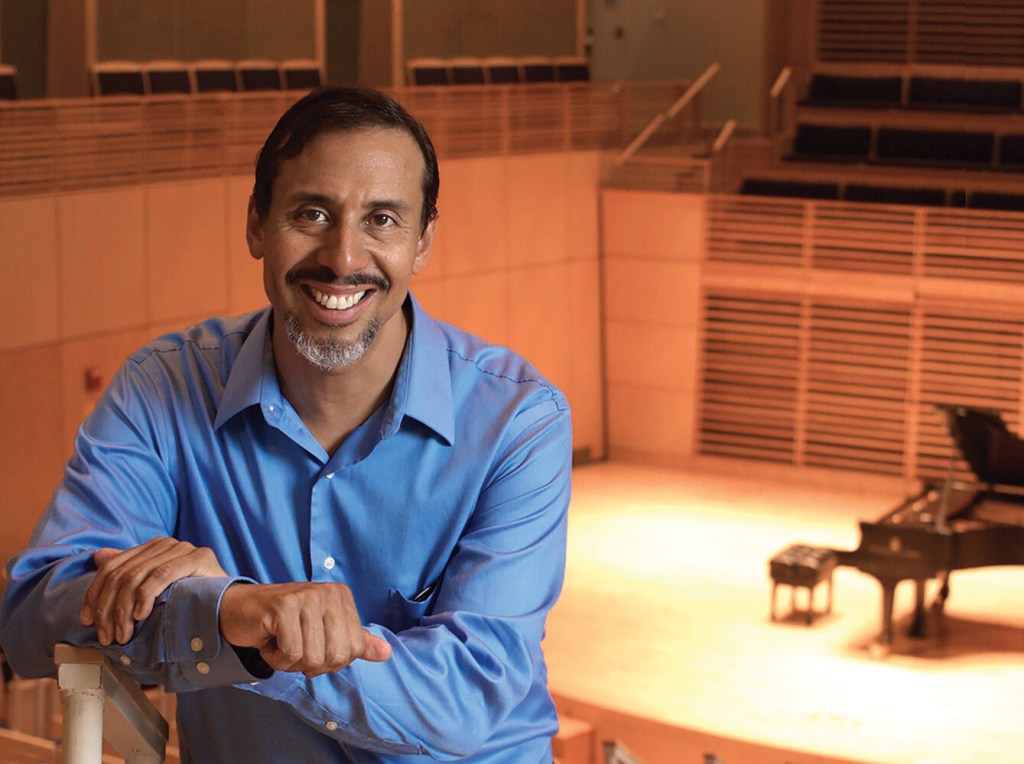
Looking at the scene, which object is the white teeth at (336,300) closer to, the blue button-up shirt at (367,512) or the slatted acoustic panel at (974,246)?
the blue button-up shirt at (367,512)

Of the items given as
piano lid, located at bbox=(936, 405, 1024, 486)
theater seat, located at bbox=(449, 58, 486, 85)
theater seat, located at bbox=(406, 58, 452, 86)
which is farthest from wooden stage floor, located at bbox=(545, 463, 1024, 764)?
theater seat, located at bbox=(449, 58, 486, 85)

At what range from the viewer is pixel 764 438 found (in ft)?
37.3

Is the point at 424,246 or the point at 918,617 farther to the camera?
the point at 918,617

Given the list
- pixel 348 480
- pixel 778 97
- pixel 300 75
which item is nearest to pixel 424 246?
pixel 348 480

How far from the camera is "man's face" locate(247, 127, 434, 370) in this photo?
150 cm

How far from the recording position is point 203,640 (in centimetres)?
129

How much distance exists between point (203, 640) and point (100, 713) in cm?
11

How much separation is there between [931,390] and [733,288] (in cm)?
162

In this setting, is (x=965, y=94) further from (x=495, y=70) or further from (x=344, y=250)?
(x=344, y=250)

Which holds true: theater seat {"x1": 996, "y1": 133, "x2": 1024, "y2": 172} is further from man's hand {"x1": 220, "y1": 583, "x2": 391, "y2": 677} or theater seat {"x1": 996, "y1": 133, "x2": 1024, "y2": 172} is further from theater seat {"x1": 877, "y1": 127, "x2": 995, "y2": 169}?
man's hand {"x1": 220, "y1": 583, "x2": 391, "y2": 677}

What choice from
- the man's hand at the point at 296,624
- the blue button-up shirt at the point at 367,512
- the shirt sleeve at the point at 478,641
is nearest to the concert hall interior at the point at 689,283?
the blue button-up shirt at the point at 367,512

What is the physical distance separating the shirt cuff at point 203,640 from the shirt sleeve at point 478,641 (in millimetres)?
38

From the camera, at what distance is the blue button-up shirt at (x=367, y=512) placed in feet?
4.81

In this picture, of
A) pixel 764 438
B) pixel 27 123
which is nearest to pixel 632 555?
pixel 764 438
